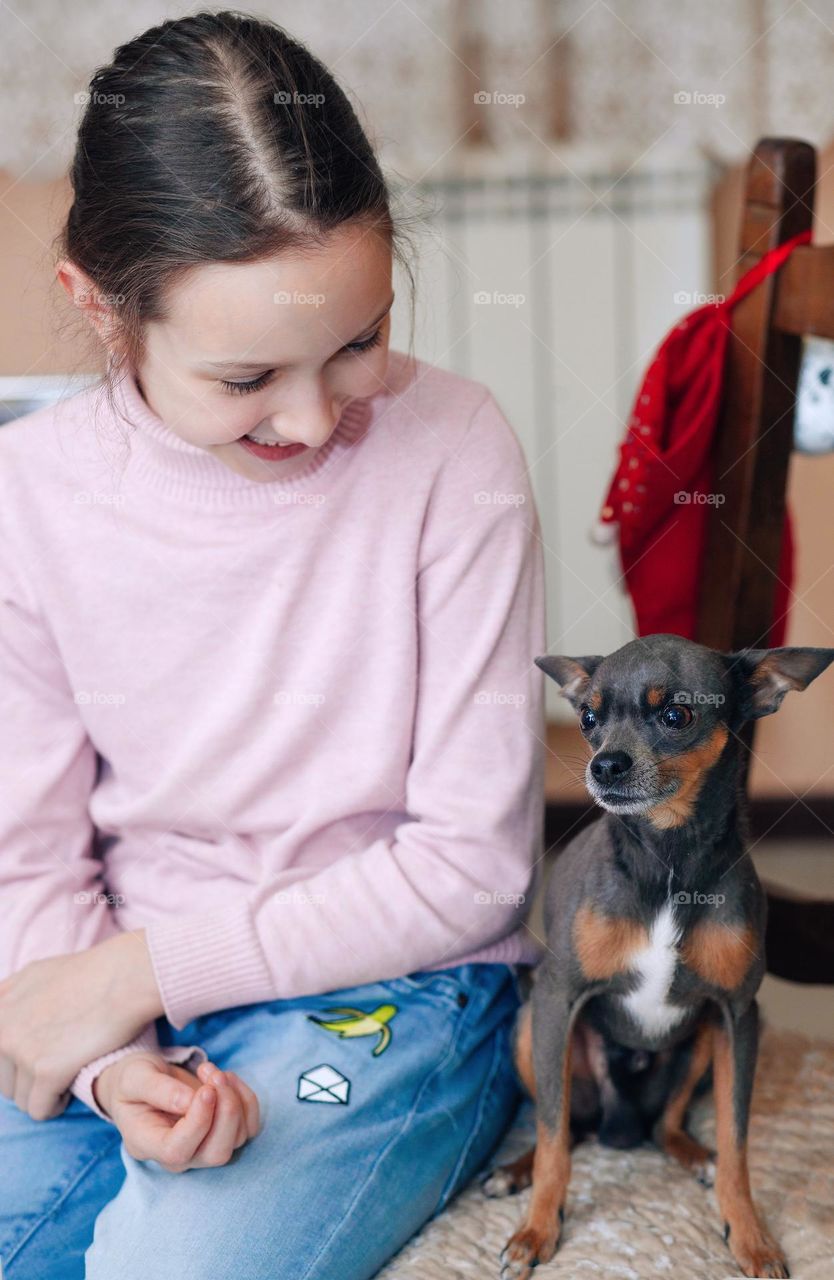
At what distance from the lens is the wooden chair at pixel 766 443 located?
1.19m

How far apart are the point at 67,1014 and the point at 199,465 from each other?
1.59 ft

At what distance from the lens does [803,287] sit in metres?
1.14

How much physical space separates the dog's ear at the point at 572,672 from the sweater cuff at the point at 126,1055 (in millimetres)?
434

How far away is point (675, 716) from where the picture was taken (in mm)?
845

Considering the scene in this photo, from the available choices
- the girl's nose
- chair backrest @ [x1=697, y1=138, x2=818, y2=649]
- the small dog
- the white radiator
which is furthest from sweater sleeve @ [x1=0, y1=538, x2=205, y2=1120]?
the white radiator

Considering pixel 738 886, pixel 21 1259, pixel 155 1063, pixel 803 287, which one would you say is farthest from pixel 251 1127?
pixel 803 287

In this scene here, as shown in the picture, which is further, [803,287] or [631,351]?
[631,351]

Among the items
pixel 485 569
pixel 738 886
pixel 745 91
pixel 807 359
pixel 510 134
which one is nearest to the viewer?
pixel 738 886

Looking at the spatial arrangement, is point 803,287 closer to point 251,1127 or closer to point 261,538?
point 261,538

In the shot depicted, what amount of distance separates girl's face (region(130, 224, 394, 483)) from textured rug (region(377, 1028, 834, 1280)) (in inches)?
24.6

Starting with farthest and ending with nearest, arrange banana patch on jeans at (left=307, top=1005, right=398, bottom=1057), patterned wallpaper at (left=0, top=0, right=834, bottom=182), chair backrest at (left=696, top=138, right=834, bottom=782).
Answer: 1. patterned wallpaper at (left=0, top=0, right=834, bottom=182)
2. chair backrest at (left=696, top=138, right=834, bottom=782)
3. banana patch on jeans at (left=307, top=1005, right=398, bottom=1057)

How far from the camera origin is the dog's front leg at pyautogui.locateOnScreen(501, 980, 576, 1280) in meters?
0.93

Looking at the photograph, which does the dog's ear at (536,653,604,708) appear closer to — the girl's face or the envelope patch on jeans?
the girl's face

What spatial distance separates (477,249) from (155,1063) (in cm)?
188
